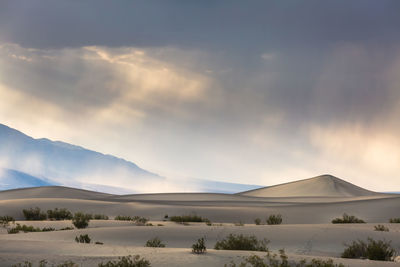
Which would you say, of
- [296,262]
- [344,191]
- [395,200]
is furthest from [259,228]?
[344,191]

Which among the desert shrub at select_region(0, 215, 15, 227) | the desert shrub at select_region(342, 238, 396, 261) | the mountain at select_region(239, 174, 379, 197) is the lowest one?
the desert shrub at select_region(342, 238, 396, 261)

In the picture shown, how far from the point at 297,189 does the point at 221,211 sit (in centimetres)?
6370

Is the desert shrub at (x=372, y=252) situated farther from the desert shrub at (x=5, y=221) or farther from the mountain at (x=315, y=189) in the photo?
the mountain at (x=315, y=189)

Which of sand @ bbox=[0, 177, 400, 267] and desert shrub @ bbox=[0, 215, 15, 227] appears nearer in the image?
sand @ bbox=[0, 177, 400, 267]

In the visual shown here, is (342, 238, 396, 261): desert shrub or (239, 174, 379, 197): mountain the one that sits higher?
(239, 174, 379, 197): mountain

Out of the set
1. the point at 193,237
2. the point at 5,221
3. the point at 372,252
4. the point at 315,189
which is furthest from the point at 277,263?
the point at 315,189

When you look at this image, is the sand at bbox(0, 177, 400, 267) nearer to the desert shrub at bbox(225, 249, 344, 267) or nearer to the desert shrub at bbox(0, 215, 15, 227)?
the desert shrub at bbox(225, 249, 344, 267)

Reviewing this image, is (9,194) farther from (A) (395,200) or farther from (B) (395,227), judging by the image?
(B) (395,227)

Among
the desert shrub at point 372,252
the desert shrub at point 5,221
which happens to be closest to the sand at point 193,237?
the desert shrub at point 372,252

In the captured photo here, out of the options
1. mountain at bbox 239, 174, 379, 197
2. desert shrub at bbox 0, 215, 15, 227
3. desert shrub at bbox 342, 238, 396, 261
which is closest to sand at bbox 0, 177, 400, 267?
desert shrub at bbox 342, 238, 396, 261

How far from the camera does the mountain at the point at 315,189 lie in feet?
312

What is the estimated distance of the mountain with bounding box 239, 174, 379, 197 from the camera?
312 feet

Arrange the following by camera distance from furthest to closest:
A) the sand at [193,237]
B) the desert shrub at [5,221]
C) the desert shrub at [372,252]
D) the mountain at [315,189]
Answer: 1. the mountain at [315,189]
2. the desert shrub at [5,221]
3. the desert shrub at [372,252]
4. the sand at [193,237]

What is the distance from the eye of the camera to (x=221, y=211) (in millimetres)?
40062
